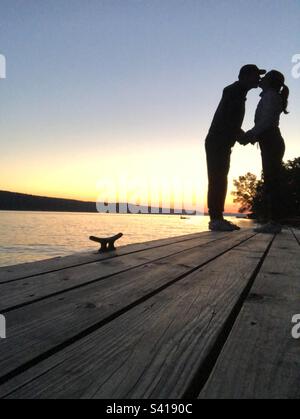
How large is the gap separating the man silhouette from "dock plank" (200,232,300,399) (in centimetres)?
579

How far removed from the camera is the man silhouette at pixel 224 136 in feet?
22.8

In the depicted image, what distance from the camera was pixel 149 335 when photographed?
4.17ft

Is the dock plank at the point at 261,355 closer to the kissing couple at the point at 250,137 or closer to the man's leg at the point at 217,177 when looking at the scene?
the kissing couple at the point at 250,137

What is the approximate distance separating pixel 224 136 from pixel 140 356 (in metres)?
6.76

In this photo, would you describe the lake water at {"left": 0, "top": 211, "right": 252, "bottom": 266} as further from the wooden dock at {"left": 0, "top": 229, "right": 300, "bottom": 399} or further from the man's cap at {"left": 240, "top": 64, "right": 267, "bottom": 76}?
the wooden dock at {"left": 0, "top": 229, "right": 300, "bottom": 399}

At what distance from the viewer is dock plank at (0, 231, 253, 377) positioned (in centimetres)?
114

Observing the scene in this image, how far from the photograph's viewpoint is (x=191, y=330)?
1.31 meters

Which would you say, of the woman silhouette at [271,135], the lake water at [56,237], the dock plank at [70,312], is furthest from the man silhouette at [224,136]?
the dock plank at [70,312]

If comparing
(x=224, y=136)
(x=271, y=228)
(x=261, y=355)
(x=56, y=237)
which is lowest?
(x=56, y=237)

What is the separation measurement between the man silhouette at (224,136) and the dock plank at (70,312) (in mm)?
5276

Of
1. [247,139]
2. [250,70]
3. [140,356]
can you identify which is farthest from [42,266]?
[250,70]

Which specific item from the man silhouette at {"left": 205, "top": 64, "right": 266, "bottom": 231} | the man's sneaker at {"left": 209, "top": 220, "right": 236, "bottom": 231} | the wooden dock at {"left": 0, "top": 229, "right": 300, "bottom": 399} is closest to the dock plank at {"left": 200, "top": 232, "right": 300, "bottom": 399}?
the wooden dock at {"left": 0, "top": 229, "right": 300, "bottom": 399}

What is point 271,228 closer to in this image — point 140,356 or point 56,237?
point 140,356
